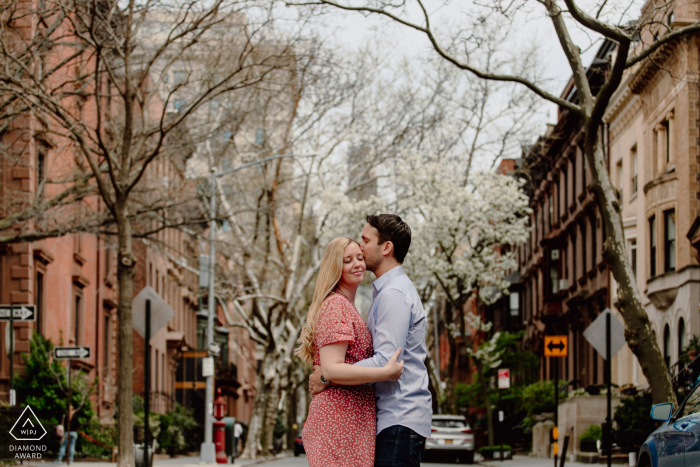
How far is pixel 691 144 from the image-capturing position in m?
25.4

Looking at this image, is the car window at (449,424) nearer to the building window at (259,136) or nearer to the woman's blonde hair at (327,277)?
the building window at (259,136)

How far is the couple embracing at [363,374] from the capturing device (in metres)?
4.87

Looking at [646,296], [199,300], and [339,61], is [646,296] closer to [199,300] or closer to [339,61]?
[339,61]

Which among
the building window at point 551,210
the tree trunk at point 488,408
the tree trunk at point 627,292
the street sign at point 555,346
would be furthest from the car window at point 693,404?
the building window at point 551,210

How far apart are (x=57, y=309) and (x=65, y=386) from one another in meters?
3.13

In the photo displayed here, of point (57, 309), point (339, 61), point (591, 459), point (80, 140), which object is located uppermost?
point (339, 61)

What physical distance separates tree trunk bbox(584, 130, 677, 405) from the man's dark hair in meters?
9.73

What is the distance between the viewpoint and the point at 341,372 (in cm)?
479

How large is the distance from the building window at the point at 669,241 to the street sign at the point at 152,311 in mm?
17754

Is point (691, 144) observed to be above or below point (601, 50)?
below

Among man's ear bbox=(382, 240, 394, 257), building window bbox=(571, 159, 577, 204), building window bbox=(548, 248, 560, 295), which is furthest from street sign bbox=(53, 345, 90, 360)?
building window bbox=(548, 248, 560, 295)

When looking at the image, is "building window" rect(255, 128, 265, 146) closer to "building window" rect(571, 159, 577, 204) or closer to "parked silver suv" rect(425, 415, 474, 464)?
"parked silver suv" rect(425, 415, 474, 464)

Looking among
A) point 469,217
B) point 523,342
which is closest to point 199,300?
point 523,342

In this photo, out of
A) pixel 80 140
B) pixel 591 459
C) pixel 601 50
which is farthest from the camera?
pixel 601 50
